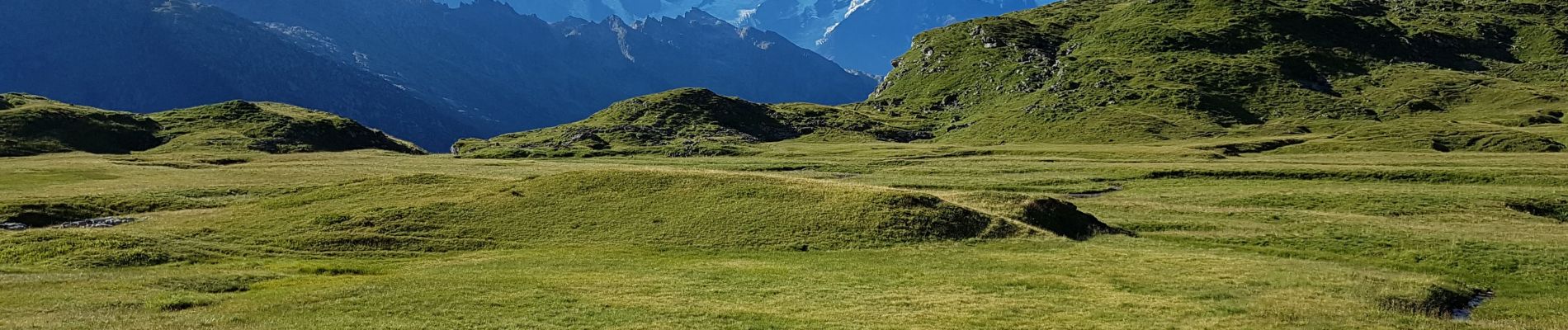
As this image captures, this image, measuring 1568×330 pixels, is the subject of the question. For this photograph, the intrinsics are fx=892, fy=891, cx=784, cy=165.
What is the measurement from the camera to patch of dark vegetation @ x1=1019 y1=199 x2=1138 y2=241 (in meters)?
60.2

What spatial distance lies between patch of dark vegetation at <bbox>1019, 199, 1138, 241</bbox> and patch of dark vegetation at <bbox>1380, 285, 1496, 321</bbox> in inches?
814

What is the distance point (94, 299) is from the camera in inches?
1331

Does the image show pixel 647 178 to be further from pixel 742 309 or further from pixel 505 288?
pixel 742 309

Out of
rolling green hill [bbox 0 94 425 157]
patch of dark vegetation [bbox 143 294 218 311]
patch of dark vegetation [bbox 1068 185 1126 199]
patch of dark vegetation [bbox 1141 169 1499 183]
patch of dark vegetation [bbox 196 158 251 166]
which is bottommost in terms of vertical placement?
patch of dark vegetation [bbox 1068 185 1126 199]

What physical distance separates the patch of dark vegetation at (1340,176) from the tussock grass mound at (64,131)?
18337cm

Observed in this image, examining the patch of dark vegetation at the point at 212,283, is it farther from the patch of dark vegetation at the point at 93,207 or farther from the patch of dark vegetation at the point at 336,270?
the patch of dark vegetation at the point at 93,207

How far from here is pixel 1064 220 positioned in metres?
61.8

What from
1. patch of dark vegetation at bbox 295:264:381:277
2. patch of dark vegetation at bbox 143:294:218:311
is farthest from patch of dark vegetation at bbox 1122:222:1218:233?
patch of dark vegetation at bbox 143:294:218:311

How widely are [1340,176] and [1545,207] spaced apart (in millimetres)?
21864

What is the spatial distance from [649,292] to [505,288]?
20.4 feet

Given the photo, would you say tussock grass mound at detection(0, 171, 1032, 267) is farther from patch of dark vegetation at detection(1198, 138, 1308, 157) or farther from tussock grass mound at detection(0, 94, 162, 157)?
tussock grass mound at detection(0, 94, 162, 157)

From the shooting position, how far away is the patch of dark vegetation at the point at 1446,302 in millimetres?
36844

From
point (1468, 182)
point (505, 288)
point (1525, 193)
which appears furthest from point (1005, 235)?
point (1468, 182)

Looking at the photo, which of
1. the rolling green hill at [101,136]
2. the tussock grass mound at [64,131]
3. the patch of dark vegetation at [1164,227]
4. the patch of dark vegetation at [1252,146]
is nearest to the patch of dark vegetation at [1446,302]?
the patch of dark vegetation at [1164,227]
